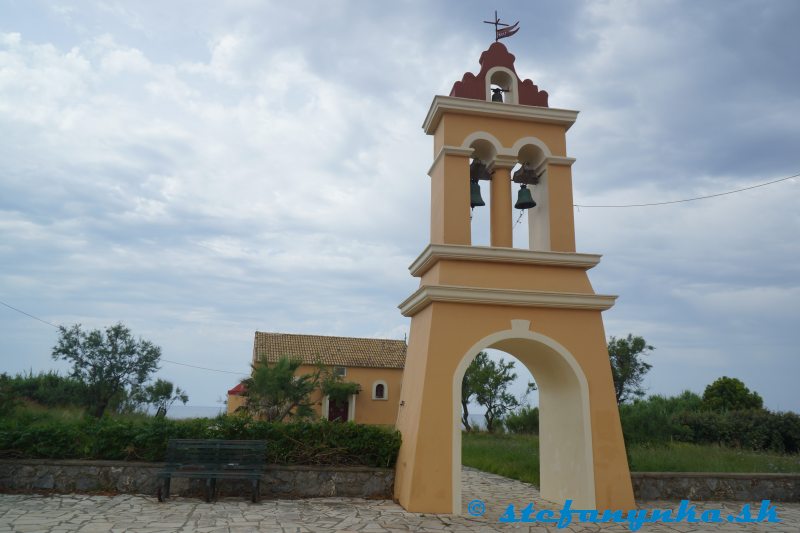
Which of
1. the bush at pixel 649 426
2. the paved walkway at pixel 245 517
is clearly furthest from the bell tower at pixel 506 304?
the bush at pixel 649 426

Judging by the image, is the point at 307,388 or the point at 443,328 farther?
the point at 307,388

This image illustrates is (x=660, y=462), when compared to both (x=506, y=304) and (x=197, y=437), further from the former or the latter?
(x=197, y=437)

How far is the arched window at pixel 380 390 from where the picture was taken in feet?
104

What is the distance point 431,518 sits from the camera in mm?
7441

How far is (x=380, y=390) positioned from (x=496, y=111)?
80.8 feet

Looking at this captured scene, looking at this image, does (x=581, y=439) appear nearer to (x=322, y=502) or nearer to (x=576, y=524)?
(x=576, y=524)

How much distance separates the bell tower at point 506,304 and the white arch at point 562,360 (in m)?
0.02

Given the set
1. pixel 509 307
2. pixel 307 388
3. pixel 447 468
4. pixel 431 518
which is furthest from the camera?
pixel 307 388

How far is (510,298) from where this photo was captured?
855 cm

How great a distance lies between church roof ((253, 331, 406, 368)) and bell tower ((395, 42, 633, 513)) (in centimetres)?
2235

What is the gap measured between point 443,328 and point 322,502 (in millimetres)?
3124

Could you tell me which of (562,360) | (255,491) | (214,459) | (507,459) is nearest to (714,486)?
(562,360)

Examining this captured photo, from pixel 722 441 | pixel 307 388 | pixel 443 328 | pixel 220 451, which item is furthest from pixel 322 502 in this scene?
pixel 722 441

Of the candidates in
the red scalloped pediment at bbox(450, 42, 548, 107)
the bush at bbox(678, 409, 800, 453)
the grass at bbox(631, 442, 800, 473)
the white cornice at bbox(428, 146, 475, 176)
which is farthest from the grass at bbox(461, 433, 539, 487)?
the red scalloped pediment at bbox(450, 42, 548, 107)
